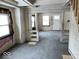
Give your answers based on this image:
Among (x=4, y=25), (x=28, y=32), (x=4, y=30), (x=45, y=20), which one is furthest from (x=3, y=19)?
(x=45, y=20)

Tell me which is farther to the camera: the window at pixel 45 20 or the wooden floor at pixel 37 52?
the window at pixel 45 20

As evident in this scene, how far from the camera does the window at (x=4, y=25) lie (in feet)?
15.5

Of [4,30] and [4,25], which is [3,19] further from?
[4,30]

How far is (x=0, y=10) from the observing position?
4398 mm

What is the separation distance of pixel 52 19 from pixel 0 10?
8.36 metres

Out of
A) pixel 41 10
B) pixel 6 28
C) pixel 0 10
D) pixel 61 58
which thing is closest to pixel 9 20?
pixel 6 28

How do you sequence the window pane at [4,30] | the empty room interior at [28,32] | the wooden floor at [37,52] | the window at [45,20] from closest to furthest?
the wooden floor at [37,52], the empty room interior at [28,32], the window pane at [4,30], the window at [45,20]

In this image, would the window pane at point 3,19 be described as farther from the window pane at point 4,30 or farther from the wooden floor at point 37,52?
the wooden floor at point 37,52

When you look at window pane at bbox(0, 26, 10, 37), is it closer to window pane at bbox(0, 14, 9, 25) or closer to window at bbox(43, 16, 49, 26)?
window pane at bbox(0, 14, 9, 25)

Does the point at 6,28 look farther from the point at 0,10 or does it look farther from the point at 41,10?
the point at 41,10

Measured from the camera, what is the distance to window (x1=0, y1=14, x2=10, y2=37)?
471 centimetres

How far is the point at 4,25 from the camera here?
16.3 feet

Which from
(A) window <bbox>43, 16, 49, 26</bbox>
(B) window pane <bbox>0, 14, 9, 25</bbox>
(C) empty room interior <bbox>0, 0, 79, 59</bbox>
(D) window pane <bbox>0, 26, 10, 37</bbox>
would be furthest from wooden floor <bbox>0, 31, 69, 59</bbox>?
(A) window <bbox>43, 16, 49, 26</bbox>

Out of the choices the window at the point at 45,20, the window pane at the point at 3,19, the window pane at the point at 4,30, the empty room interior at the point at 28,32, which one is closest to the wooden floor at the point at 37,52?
the empty room interior at the point at 28,32
